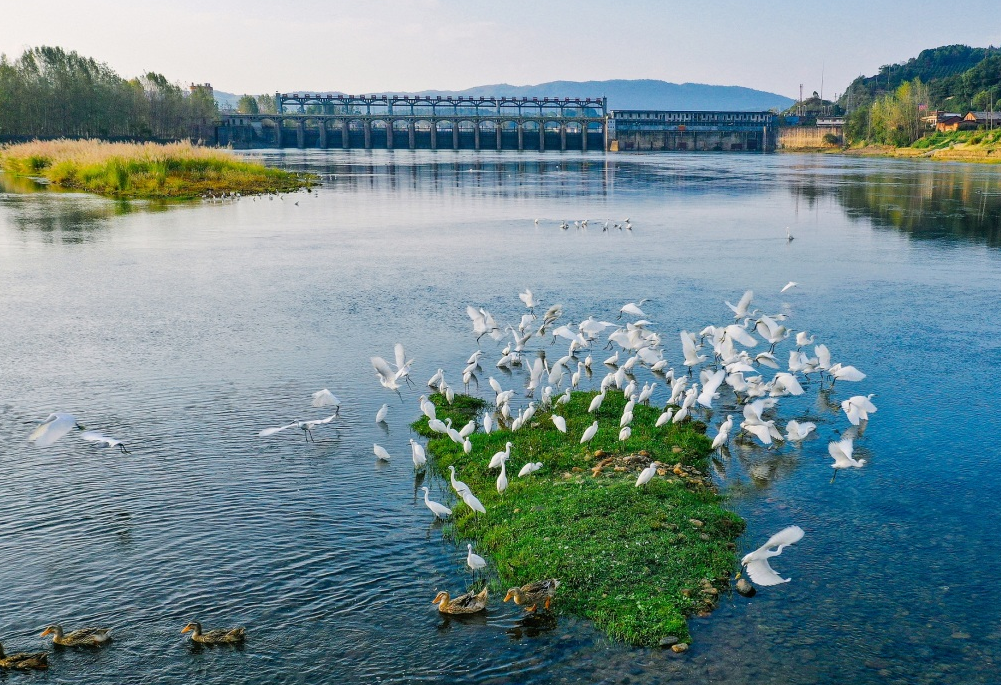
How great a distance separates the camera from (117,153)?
2005 inches

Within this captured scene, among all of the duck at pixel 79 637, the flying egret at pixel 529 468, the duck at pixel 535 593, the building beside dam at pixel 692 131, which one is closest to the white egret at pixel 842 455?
the flying egret at pixel 529 468

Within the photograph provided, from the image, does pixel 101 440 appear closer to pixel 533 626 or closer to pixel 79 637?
pixel 79 637

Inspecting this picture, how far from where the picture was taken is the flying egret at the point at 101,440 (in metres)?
9.24

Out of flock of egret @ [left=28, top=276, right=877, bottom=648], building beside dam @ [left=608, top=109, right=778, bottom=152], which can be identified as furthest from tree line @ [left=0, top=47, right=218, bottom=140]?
flock of egret @ [left=28, top=276, right=877, bottom=648]

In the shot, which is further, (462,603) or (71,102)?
(71,102)

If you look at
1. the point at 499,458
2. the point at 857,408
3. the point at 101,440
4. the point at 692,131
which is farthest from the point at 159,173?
the point at 692,131

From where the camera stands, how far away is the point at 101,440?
934 cm

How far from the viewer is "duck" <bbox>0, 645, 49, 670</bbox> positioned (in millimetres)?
6051

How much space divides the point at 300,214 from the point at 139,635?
3103cm

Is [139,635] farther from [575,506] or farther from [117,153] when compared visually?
[117,153]

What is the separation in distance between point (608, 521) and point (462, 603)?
190 centimetres

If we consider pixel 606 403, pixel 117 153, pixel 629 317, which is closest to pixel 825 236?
pixel 629 317

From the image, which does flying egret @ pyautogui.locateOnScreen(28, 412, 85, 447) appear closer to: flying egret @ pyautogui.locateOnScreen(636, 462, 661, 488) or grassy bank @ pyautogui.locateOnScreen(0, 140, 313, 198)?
flying egret @ pyautogui.locateOnScreen(636, 462, 661, 488)

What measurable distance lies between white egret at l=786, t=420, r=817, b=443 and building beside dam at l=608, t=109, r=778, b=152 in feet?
522
